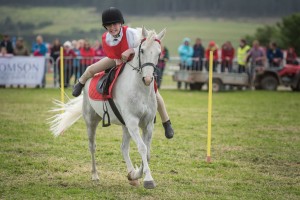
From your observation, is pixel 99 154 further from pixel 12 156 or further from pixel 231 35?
pixel 231 35

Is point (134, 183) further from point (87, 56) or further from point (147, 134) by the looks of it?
point (87, 56)

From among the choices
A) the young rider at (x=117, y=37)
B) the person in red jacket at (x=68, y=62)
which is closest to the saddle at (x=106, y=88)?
the young rider at (x=117, y=37)

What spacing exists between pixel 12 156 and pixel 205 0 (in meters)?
53.1

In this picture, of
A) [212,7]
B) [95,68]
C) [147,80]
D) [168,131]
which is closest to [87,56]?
[95,68]

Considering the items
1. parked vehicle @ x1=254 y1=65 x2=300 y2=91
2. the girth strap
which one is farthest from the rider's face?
parked vehicle @ x1=254 y1=65 x2=300 y2=91

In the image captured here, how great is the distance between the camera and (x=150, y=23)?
5666cm

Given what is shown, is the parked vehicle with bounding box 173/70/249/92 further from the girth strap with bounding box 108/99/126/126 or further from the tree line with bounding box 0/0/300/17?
the tree line with bounding box 0/0/300/17

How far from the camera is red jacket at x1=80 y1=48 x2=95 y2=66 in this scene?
78.7 ft

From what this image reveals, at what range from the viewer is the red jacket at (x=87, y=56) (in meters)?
24.0

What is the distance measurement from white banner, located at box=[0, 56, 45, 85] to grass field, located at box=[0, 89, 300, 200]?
5.84m

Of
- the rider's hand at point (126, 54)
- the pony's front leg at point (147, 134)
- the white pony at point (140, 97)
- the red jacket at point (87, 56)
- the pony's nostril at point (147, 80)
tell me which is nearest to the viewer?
the pony's nostril at point (147, 80)

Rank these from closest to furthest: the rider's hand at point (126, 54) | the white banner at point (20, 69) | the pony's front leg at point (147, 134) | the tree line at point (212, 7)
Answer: the rider's hand at point (126, 54) < the pony's front leg at point (147, 134) < the white banner at point (20, 69) < the tree line at point (212, 7)

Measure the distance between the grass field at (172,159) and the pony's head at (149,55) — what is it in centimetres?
159

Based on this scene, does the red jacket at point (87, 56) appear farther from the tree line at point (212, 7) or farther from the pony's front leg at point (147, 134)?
the tree line at point (212, 7)
